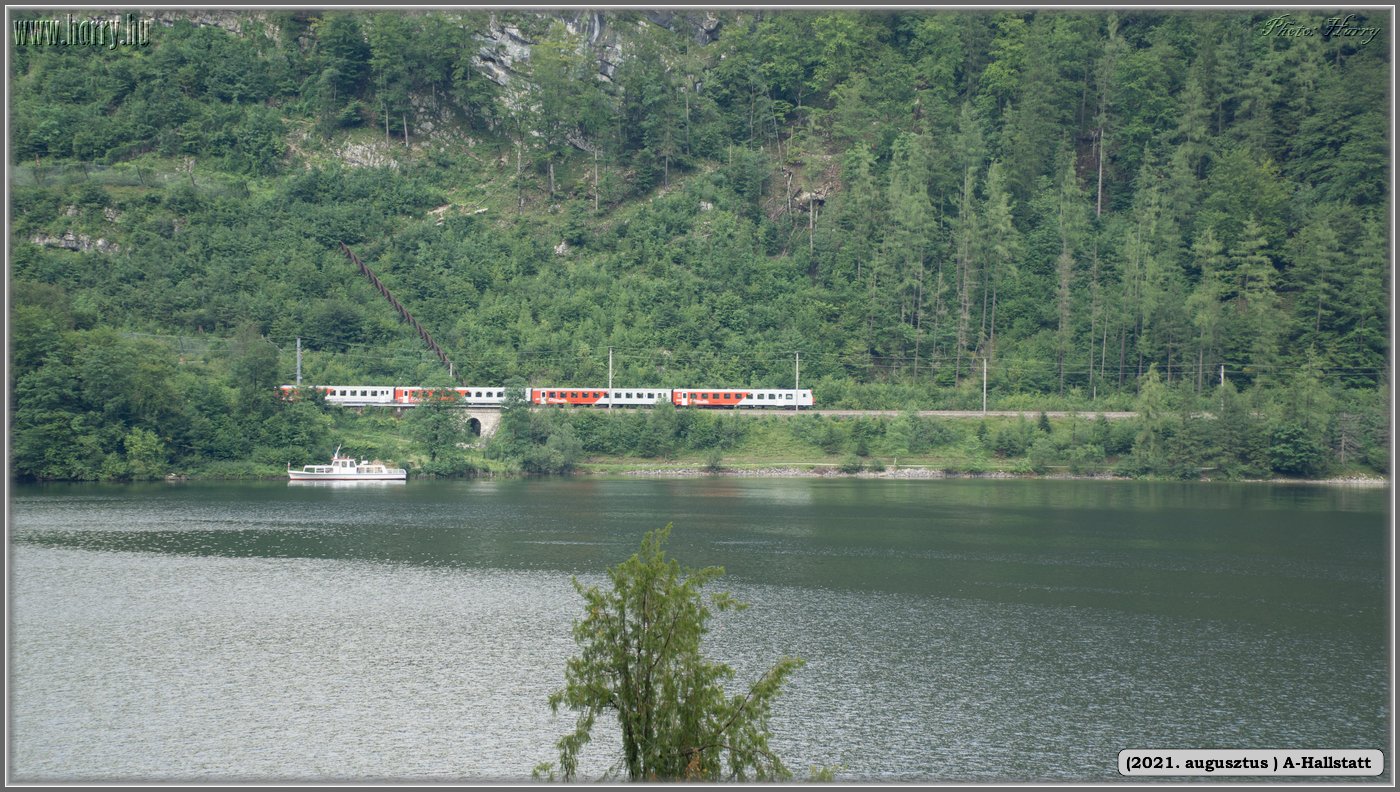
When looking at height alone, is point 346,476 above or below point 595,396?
below

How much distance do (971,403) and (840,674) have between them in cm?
6093

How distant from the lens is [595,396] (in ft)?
293

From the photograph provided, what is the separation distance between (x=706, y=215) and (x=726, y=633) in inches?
3019

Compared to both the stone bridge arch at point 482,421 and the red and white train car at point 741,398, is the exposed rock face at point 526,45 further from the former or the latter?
the stone bridge arch at point 482,421

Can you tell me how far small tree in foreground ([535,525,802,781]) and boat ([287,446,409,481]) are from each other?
201 feet

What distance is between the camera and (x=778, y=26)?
403 feet

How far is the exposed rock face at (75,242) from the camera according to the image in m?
99.0

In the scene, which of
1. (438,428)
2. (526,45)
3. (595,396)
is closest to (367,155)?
(526,45)

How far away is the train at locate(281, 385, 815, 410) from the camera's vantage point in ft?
287

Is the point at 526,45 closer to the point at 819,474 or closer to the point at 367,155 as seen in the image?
the point at 367,155

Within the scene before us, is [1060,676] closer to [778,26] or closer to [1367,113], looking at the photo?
[1367,113]

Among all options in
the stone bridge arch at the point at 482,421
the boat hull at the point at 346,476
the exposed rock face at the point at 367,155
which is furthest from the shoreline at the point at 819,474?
the exposed rock face at the point at 367,155

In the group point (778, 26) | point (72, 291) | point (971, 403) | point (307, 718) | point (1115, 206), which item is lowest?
point (307, 718)

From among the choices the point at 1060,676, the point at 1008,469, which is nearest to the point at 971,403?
the point at 1008,469
